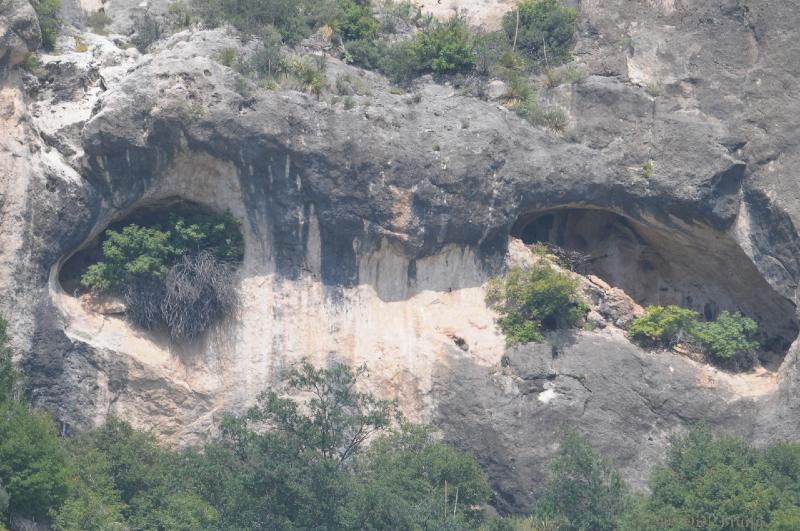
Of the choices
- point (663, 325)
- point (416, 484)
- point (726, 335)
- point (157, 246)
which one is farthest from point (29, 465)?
point (726, 335)

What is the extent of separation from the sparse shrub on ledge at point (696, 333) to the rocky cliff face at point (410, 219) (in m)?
0.42

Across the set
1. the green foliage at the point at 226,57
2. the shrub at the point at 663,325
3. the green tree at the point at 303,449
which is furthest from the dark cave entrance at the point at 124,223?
the shrub at the point at 663,325

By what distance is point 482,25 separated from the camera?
107 ft

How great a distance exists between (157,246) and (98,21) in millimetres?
4805

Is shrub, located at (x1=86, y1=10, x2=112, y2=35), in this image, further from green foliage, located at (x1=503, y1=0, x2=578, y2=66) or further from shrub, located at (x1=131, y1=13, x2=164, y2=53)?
green foliage, located at (x1=503, y1=0, x2=578, y2=66)

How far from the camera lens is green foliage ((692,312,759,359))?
2912 cm

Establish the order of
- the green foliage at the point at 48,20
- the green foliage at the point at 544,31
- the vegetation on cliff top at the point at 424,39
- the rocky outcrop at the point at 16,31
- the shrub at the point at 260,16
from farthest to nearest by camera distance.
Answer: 1. the green foliage at the point at 544,31
2. the vegetation on cliff top at the point at 424,39
3. the shrub at the point at 260,16
4. the green foliage at the point at 48,20
5. the rocky outcrop at the point at 16,31

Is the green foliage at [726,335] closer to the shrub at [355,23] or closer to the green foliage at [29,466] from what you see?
the shrub at [355,23]

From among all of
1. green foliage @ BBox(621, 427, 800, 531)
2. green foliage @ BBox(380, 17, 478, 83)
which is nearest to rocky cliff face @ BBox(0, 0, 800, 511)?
green foliage @ BBox(380, 17, 478, 83)

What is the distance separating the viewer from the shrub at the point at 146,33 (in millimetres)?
29859

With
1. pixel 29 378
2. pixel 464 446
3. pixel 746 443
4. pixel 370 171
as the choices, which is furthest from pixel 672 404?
pixel 29 378

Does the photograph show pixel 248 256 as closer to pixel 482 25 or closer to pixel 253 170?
pixel 253 170

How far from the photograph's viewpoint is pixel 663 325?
29.0 meters

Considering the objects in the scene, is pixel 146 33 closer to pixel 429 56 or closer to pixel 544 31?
pixel 429 56
